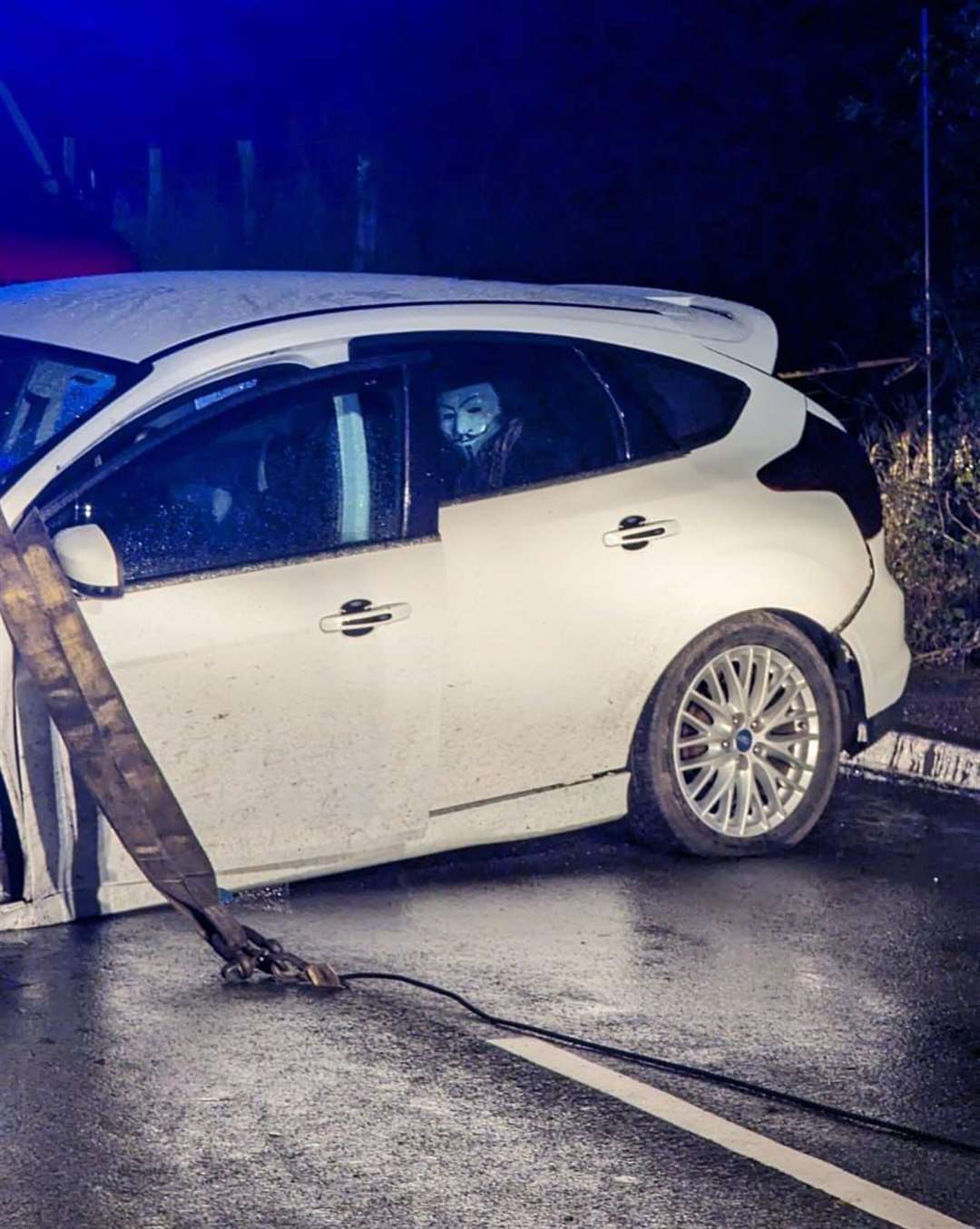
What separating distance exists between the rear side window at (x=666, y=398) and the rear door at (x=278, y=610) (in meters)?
0.80

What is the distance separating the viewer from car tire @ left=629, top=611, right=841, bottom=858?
6.67 meters

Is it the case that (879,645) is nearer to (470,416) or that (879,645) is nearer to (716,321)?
(716,321)

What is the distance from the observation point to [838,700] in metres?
7.05

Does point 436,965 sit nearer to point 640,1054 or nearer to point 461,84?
point 640,1054

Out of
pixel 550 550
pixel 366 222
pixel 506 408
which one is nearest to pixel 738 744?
pixel 550 550

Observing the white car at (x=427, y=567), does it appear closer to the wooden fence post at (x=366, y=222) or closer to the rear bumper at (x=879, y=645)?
the rear bumper at (x=879, y=645)

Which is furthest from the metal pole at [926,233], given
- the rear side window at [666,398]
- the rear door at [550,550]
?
the rear door at [550,550]

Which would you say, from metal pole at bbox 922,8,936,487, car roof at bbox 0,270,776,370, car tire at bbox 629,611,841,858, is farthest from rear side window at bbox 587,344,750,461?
metal pole at bbox 922,8,936,487

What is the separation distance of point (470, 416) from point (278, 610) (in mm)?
945

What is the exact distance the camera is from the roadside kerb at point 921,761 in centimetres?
786

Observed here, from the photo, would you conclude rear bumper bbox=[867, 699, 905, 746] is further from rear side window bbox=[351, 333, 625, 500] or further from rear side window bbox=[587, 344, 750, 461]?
rear side window bbox=[351, 333, 625, 500]

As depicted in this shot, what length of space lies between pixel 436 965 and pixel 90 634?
4.01 feet

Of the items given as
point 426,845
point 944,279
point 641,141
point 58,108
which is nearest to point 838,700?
point 426,845

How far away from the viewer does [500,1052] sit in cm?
508
